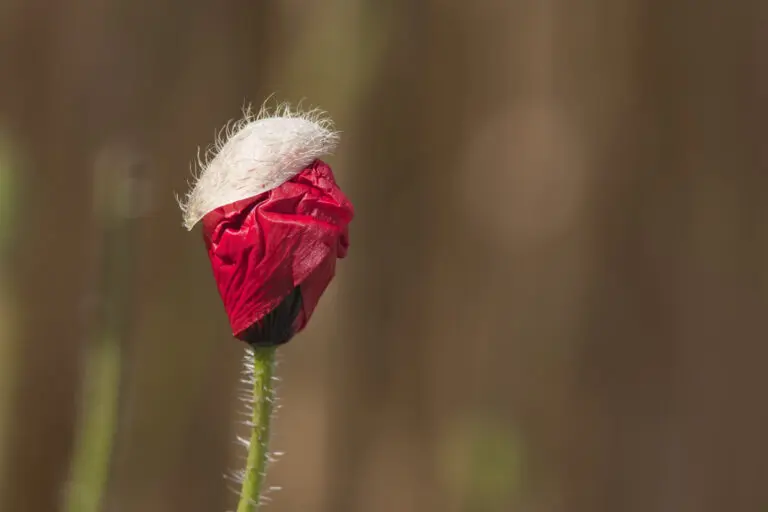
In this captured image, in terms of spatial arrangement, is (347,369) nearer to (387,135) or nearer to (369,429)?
(369,429)

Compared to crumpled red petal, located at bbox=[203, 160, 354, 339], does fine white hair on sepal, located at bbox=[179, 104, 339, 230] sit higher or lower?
higher

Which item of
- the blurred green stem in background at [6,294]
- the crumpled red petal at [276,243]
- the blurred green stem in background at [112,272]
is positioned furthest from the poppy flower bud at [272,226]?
the blurred green stem in background at [6,294]

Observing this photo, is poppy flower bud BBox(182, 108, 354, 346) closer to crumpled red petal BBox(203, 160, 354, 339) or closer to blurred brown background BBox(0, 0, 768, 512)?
crumpled red petal BBox(203, 160, 354, 339)

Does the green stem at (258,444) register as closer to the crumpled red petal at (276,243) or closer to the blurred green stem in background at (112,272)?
the crumpled red petal at (276,243)

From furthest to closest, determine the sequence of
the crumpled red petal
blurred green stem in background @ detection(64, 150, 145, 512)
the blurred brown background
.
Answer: the blurred brown background → blurred green stem in background @ detection(64, 150, 145, 512) → the crumpled red petal

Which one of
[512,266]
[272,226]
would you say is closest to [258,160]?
[272,226]

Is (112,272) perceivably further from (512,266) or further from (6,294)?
(512,266)

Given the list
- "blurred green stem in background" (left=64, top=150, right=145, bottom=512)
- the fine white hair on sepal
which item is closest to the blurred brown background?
"blurred green stem in background" (left=64, top=150, right=145, bottom=512)

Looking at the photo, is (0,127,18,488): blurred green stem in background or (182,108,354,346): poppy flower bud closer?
(182,108,354,346): poppy flower bud
